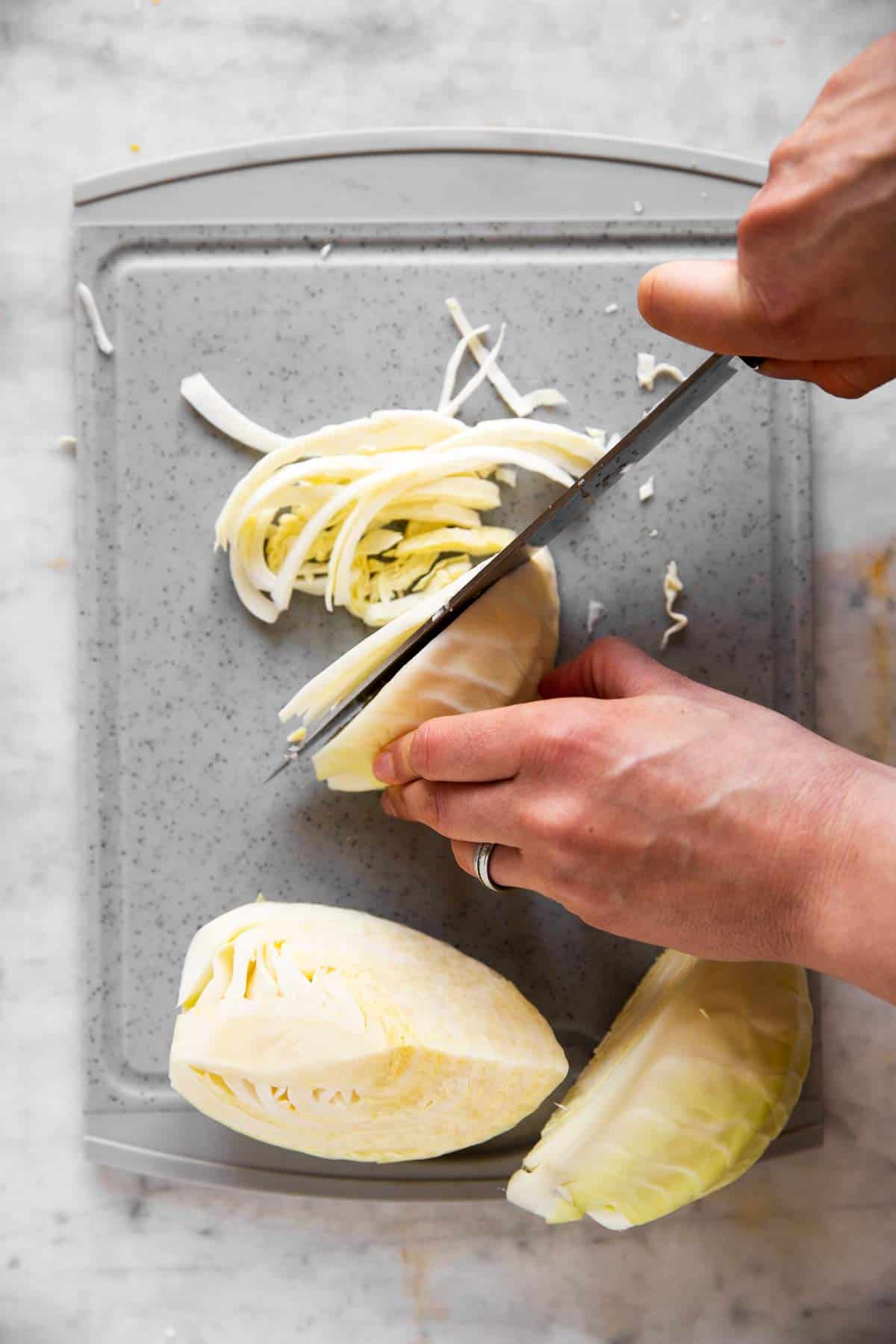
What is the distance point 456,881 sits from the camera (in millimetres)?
1238

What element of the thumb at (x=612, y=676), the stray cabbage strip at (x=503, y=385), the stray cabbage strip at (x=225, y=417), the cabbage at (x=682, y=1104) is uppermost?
the stray cabbage strip at (x=503, y=385)

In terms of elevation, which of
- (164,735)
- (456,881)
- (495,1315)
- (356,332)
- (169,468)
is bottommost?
(495,1315)

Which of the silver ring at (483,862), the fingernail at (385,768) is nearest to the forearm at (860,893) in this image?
the silver ring at (483,862)

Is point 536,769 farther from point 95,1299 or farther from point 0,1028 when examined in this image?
point 95,1299

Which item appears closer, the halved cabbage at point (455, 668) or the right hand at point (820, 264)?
the right hand at point (820, 264)

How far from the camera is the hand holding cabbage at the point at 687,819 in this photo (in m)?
0.93

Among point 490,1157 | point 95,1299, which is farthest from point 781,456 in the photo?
point 95,1299

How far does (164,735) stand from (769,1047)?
75 centimetres

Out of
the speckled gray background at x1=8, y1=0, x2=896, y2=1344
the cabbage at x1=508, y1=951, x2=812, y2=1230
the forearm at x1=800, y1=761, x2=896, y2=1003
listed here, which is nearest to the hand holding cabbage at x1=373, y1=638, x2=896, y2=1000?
the forearm at x1=800, y1=761, x2=896, y2=1003

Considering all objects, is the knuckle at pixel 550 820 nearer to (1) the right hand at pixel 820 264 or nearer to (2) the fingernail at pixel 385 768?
(2) the fingernail at pixel 385 768

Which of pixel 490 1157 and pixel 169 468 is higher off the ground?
pixel 169 468

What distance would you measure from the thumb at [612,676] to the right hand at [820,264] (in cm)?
33

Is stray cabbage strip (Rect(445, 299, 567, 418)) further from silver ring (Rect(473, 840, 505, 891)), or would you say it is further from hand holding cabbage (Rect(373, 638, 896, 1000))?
silver ring (Rect(473, 840, 505, 891))

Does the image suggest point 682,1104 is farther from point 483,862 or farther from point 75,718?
point 75,718
